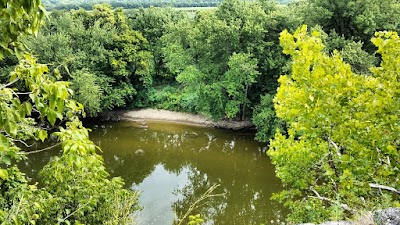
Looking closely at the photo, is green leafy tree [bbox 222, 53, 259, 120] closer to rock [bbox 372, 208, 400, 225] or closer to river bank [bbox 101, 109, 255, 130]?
river bank [bbox 101, 109, 255, 130]

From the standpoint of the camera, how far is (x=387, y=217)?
3.35m

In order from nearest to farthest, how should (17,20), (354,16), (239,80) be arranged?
(17,20), (354,16), (239,80)

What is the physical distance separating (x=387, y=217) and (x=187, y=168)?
1400cm

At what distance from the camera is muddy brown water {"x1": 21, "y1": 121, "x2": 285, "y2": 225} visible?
1309cm

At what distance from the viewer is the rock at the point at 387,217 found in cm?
330

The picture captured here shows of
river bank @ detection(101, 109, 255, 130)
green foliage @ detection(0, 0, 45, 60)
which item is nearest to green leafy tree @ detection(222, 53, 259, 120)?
river bank @ detection(101, 109, 255, 130)

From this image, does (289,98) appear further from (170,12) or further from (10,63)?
(170,12)

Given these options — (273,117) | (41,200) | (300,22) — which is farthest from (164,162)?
(41,200)

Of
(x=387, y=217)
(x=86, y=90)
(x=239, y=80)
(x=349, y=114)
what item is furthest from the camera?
(x=86, y=90)

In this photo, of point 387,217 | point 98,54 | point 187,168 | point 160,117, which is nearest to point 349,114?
point 387,217

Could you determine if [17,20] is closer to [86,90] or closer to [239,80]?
[239,80]

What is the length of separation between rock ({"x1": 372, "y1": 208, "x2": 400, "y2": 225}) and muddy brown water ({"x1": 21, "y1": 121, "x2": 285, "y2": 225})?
347 inches

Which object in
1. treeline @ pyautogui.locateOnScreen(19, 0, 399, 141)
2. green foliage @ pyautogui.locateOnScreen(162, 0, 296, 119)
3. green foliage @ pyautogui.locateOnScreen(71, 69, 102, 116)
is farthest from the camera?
green foliage @ pyautogui.locateOnScreen(71, 69, 102, 116)

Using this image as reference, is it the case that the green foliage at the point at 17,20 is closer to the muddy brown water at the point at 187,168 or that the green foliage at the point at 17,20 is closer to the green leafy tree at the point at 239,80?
the muddy brown water at the point at 187,168
